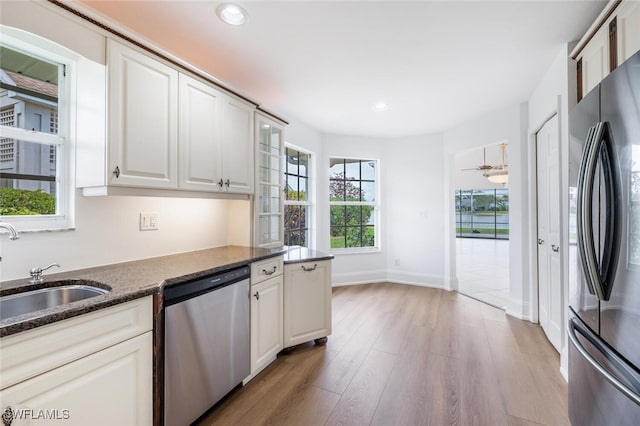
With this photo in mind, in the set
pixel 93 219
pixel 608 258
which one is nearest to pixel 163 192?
pixel 93 219

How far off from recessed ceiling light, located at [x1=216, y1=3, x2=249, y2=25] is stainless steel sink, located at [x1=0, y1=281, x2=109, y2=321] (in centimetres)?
172

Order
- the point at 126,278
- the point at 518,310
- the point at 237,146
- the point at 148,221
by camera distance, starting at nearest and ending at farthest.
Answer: the point at 126,278 < the point at 148,221 < the point at 237,146 < the point at 518,310

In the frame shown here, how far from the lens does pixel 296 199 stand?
4250mm

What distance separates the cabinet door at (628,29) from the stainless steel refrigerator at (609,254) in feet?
1.24

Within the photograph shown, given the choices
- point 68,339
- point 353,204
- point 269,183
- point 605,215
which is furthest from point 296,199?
point 605,215

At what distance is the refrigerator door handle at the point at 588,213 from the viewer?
124 centimetres

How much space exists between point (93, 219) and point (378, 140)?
427cm

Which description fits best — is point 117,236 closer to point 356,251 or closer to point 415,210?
point 356,251

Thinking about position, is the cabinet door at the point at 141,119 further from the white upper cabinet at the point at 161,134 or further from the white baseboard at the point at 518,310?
the white baseboard at the point at 518,310

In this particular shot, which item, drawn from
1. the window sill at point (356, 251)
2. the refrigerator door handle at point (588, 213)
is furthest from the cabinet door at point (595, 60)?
the window sill at point (356, 251)

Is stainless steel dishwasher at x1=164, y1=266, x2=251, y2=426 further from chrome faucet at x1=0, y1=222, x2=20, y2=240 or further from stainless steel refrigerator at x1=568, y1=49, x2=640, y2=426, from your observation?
stainless steel refrigerator at x1=568, y1=49, x2=640, y2=426

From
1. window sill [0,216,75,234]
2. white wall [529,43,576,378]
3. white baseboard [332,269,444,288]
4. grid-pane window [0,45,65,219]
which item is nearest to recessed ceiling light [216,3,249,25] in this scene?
grid-pane window [0,45,65,219]

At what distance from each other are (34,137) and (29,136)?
2 centimetres

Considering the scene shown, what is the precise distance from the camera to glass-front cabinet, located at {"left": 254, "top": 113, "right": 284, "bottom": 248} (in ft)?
9.17
